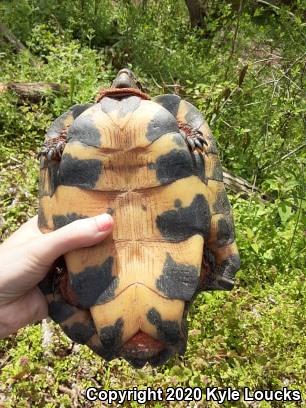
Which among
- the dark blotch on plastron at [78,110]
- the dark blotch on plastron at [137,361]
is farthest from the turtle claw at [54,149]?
the dark blotch on plastron at [137,361]

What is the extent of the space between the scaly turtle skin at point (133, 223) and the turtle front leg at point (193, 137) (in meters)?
0.06

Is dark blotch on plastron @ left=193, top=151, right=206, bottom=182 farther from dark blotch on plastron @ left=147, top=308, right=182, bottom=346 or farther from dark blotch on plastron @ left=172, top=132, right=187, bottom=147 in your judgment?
dark blotch on plastron @ left=147, top=308, right=182, bottom=346

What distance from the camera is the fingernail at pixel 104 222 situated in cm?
114

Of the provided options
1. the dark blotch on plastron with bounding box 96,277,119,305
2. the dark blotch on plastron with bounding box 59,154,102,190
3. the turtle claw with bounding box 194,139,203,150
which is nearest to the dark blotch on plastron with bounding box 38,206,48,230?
the dark blotch on plastron with bounding box 59,154,102,190

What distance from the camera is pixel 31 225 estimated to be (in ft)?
5.06

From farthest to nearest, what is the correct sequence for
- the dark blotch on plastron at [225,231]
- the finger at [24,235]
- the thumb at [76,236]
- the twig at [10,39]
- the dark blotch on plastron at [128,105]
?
1. the twig at [10,39]
2. the finger at [24,235]
3. the dark blotch on plastron at [225,231]
4. the dark blotch on plastron at [128,105]
5. the thumb at [76,236]

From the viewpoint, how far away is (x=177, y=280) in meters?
1.16

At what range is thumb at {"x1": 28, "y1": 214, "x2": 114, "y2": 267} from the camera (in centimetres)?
113

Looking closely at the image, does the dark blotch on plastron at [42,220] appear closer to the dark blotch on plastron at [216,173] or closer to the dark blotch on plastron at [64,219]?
the dark blotch on plastron at [64,219]

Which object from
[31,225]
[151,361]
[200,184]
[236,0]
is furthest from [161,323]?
[236,0]

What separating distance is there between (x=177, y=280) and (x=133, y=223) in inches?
7.2

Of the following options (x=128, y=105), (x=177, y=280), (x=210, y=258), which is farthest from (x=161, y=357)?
(x=128, y=105)

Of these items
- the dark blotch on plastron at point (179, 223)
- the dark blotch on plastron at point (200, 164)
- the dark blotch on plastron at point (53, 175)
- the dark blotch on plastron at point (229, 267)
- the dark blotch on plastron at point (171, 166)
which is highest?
the dark blotch on plastron at point (171, 166)

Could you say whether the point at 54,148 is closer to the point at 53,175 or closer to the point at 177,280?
the point at 53,175
